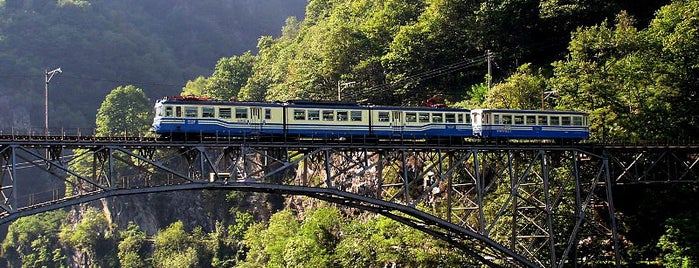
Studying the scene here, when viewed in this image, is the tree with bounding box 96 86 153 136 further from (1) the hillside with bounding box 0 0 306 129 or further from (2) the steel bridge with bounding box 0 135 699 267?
(2) the steel bridge with bounding box 0 135 699 267

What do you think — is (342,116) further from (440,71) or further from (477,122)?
(440,71)

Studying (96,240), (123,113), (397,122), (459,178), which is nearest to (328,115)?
(397,122)

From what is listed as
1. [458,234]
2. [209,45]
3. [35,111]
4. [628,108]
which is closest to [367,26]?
[628,108]

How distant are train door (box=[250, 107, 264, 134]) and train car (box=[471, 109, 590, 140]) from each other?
1060 cm

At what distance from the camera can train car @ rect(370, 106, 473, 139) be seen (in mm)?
36062

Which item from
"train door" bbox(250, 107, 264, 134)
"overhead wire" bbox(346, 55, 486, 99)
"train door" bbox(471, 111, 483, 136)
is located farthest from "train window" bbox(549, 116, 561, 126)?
"overhead wire" bbox(346, 55, 486, 99)

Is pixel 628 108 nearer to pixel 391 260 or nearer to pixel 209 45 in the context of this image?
pixel 391 260

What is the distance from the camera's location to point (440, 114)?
37.2 metres

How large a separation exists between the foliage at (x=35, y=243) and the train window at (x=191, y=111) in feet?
218

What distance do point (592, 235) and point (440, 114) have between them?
10.4m

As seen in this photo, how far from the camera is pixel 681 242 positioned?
37.8 metres

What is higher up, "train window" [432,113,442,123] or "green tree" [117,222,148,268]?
"train window" [432,113,442,123]

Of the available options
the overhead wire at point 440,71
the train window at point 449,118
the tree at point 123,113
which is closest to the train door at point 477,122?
the train window at point 449,118

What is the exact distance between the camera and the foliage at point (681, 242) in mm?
37031
